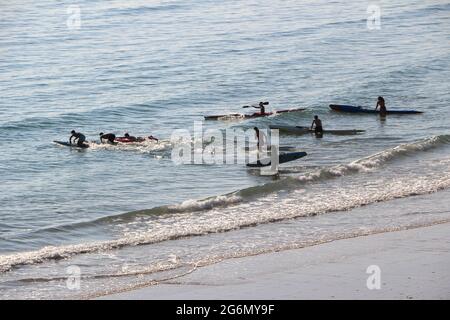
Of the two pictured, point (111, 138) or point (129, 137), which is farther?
point (129, 137)

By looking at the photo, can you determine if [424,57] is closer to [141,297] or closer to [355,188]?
[355,188]

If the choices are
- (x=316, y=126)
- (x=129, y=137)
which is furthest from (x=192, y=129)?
(x=316, y=126)

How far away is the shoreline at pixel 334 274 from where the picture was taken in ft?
62.3

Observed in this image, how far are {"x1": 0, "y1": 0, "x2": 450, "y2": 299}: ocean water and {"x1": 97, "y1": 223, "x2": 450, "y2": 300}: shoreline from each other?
0.94m

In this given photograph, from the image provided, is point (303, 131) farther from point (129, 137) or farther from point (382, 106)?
point (129, 137)

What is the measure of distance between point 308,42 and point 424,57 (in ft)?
28.1

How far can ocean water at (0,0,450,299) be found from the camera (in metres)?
25.0

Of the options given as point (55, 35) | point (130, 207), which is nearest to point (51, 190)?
point (130, 207)

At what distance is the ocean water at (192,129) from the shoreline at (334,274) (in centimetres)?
94

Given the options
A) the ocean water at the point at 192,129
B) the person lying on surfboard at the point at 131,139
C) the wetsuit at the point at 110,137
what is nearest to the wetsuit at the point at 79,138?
the ocean water at the point at 192,129

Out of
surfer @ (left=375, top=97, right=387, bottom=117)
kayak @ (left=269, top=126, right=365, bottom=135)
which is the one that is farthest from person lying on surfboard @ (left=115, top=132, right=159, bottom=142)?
surfer @ (left=375, top=97, right=387, bottom=117)

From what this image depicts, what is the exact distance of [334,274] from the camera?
20375mm

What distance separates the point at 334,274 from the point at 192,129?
72.7 feet

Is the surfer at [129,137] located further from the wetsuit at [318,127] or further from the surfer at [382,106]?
the surfer at [382,106]
